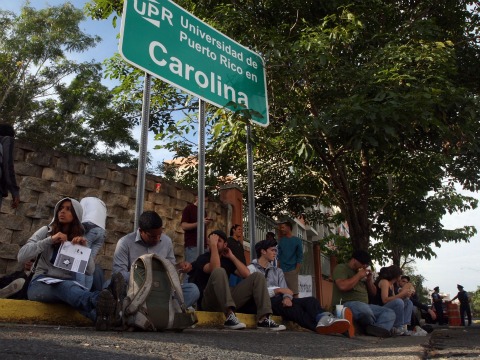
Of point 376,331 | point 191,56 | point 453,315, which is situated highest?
point 191,56

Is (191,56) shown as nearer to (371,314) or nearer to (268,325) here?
(268,325)

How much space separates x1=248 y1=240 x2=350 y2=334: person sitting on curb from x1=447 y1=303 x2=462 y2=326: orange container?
1158 centimetres

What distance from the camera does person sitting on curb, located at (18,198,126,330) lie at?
11.6 ft

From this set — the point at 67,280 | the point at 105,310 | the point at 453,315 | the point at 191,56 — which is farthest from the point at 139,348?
the point at 453,315

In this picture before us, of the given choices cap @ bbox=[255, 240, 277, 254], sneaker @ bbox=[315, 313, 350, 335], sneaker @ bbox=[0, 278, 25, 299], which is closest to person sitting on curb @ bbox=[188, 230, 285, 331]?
sneaker @ bbox=[315, 313, 350, 335]

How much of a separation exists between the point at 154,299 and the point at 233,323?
1166 millimetres

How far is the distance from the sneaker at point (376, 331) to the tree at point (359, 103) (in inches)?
86.2

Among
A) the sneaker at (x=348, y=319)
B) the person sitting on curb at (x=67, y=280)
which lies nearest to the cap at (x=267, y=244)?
the sneaker at (x=348, y=319)

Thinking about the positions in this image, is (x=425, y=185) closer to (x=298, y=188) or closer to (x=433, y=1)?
(x=298, y=188)

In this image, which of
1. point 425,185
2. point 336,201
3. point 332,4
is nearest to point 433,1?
point 332,4

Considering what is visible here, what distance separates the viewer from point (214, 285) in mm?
4871

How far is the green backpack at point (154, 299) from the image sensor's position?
3.62 m

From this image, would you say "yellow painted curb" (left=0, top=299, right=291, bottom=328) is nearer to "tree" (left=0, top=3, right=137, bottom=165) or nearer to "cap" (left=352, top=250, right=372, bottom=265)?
"cap" (left=352, top=250, right=372, bottom=265)

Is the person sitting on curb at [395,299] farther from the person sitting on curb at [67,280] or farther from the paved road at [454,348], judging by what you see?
the person sitting on curb at [67,280]
